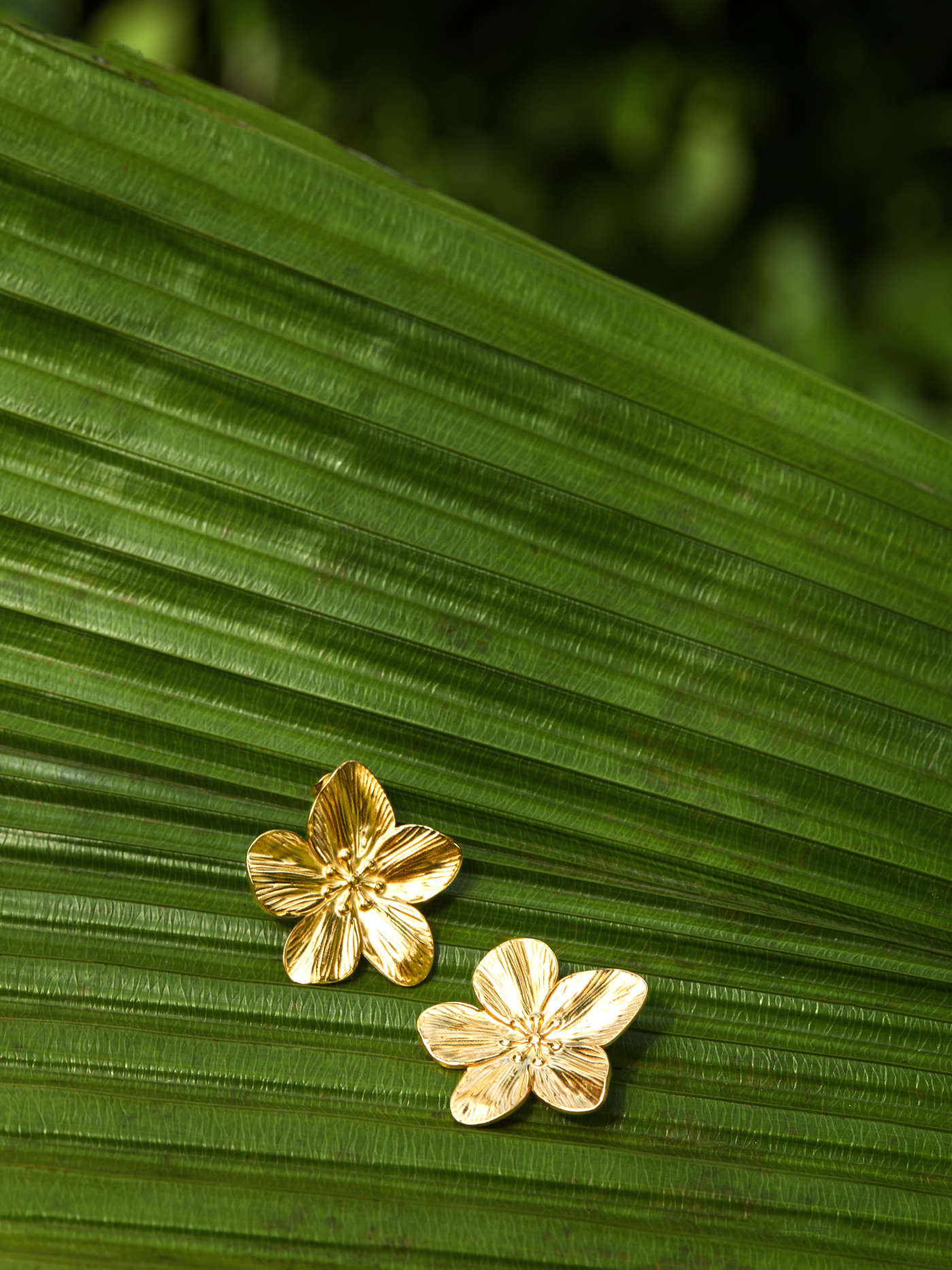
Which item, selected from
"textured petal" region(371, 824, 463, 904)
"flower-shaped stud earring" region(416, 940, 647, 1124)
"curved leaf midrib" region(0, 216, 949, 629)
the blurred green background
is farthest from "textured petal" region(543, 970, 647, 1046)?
the blurred green background

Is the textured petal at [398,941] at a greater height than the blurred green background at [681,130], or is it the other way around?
the blurred green background at [681,130]

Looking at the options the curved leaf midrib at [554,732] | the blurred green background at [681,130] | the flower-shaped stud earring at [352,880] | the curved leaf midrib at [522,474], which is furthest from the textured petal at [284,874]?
the blurred green background at [681,130]

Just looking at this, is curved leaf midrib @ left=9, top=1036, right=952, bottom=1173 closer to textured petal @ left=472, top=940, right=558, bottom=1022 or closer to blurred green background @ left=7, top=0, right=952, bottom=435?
textured petal @ left=472, top=940, right=558, bottom=1022

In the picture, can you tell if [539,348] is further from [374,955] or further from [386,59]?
[386,59]

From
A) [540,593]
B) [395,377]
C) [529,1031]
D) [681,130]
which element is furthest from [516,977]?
[681,130]

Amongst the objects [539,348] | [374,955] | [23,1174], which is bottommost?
[23,1174]

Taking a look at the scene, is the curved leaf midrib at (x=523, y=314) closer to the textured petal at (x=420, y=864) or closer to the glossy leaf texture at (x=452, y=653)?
the glossy leaf texture at (x=452, y=653)

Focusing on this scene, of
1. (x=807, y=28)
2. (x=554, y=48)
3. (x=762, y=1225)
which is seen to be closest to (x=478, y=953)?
(x=762, y=1225)
